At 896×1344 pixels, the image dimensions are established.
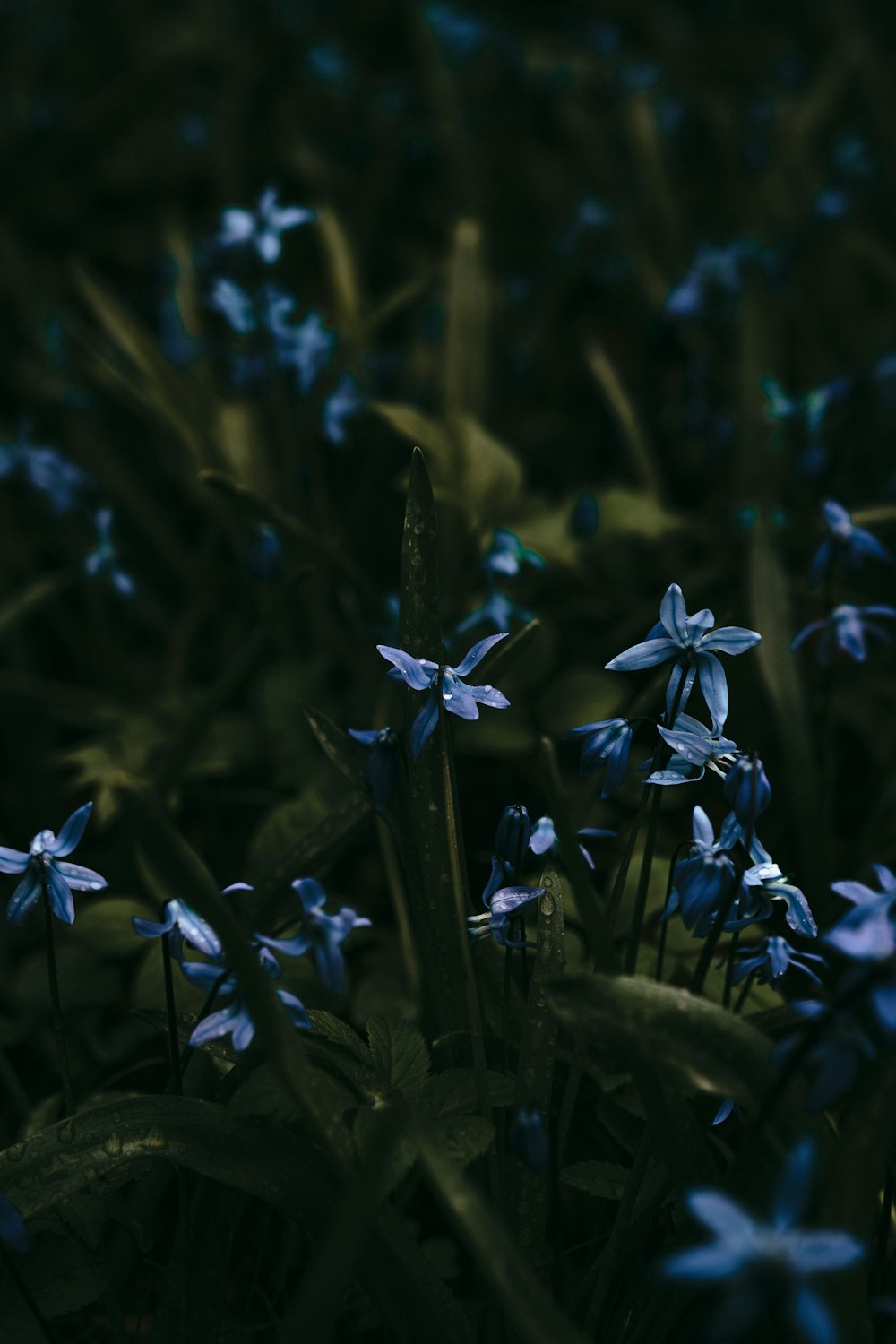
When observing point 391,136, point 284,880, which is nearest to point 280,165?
point 391,136

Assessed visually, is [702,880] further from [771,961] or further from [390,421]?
[390,421]

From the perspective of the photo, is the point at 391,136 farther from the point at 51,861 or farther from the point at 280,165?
the point at 51,861

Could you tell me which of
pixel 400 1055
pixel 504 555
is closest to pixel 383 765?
pixel 400 1055

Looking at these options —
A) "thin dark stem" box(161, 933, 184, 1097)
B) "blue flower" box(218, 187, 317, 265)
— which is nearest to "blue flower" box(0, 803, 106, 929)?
"thin dark stem" box(161, 933, 184, 1097)

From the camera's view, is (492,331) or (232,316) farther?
(492,331)

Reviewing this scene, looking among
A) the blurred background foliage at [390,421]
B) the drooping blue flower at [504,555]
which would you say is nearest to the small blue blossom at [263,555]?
the blurred background foliage at [390,421]

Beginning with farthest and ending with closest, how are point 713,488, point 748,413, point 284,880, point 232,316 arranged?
point 713,488 < point 748,413 < point 232,316 < point 284,880

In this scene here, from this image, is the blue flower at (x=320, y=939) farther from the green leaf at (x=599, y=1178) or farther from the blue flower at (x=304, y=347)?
the blue flower at (x=304, y=347)
